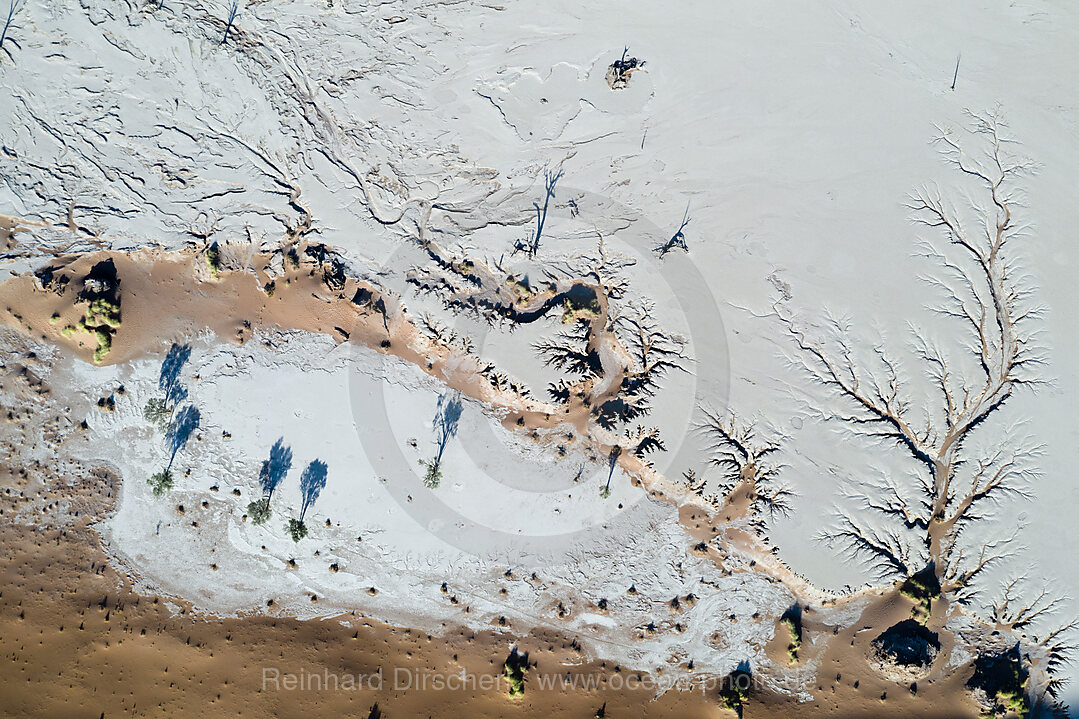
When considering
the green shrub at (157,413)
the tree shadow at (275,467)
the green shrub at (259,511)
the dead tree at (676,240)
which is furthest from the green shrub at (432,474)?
the dead tree at (676,240)

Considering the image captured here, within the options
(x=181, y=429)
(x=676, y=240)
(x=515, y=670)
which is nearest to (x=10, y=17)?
(x=181, y=429)

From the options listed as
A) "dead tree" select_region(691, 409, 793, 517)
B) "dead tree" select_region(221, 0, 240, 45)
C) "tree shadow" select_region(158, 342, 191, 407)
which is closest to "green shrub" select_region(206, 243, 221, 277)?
"tree shadow" select_region(158, 342, 191, 407)

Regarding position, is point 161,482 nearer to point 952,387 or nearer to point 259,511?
point 259,511

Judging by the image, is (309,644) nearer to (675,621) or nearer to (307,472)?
(307,472)

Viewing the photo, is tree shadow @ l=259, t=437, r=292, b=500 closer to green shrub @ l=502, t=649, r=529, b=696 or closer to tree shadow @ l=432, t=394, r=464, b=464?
tree shadow @ l=432, t=394, r=464, b=464

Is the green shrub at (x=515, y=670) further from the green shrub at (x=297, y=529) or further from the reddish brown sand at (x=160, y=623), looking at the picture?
the green shrub at (x=297, y=529)

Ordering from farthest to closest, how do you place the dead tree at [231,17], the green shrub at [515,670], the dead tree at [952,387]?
the green shrub at [515,670]
the dead tree at [231,17]
the dead tree at [952,387]

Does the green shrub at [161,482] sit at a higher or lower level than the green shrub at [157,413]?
lower
